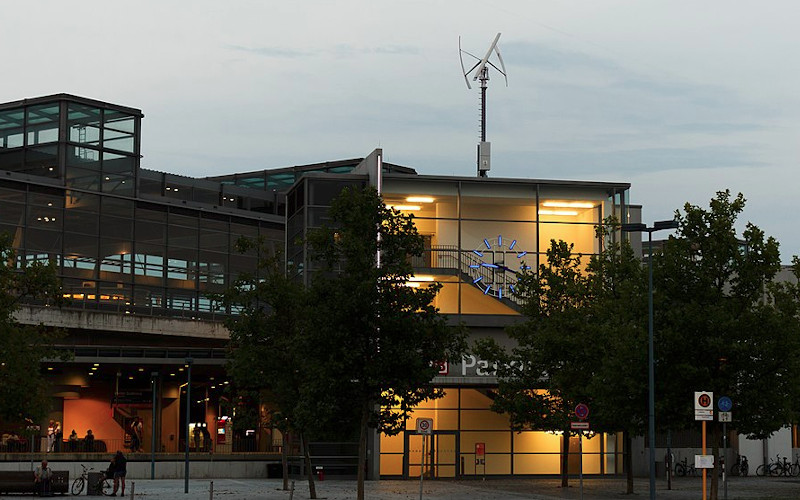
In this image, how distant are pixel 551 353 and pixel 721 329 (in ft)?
36.0

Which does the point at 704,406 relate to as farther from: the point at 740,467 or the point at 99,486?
the point at 740,467

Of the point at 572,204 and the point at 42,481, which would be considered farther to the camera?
the point at 572,204

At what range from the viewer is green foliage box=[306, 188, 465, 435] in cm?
3381

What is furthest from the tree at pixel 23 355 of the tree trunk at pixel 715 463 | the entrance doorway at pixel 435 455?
the entrance doorway at pixel 435 455

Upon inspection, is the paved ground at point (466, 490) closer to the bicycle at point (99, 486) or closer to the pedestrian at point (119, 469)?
the pedestrian at point (119, 469)

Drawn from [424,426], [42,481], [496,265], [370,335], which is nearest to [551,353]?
[496,265]

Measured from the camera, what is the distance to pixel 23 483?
39781mm

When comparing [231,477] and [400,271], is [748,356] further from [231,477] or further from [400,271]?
[231,477]

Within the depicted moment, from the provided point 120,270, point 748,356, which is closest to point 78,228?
point 120,270

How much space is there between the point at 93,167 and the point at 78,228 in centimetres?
382

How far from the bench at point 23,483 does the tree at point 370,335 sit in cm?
1110

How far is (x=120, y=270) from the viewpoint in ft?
226

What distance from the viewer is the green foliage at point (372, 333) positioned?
111 ft

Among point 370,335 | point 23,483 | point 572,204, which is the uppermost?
point 572,204
